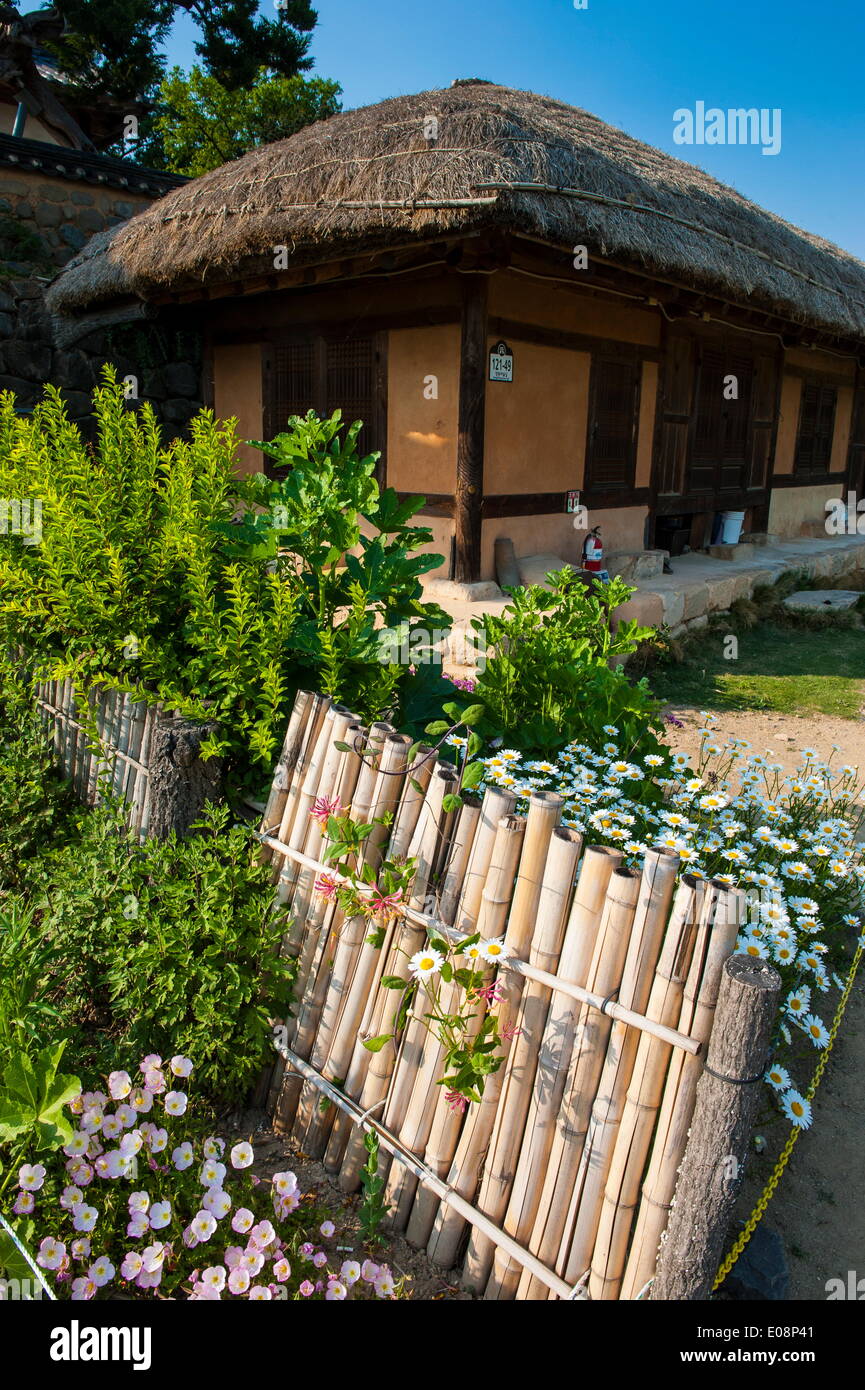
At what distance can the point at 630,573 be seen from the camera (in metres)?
7.73

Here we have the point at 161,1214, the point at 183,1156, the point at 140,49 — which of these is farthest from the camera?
the point at 140,49

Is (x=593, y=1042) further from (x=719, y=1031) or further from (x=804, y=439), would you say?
(x=804, y=439)

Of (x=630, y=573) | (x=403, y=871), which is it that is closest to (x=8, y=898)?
(x=403, y=871)

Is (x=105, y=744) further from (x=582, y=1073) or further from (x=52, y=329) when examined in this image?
(x=52, y=329)

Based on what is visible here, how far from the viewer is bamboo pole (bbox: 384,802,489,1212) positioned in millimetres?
1984

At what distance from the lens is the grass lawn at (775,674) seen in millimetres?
6098

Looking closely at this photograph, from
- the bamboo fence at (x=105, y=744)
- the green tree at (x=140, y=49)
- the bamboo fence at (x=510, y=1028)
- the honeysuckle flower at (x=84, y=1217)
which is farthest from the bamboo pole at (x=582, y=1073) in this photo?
the green tree at (x=140, y=49)

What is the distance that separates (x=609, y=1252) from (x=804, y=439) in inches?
475

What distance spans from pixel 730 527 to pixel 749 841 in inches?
312

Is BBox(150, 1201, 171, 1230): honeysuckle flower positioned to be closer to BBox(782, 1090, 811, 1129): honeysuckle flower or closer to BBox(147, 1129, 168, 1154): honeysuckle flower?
BBox(147, 1129, 168, 1154): honeysuckle flower

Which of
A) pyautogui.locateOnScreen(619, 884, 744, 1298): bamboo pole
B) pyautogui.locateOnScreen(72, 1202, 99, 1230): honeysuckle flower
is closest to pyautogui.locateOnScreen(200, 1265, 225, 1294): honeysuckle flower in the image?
pyautogui.locateOnScreen(72, 1202, 99, 1230): honeysuckle flower

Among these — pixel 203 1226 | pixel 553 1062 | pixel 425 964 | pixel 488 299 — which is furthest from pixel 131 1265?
pixel 488 299

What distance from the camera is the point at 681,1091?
1.62 meters

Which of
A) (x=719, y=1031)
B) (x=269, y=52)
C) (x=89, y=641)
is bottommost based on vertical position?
→ (x=719, y=1031)
